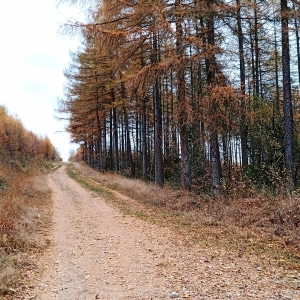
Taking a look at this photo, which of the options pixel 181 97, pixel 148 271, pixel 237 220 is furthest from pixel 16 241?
pixel 181 97

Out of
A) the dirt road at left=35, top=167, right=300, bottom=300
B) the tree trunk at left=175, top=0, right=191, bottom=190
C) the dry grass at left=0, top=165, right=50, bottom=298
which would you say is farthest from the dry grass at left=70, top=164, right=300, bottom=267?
the dry grass at left=0, top=165, right=50, bottom=298

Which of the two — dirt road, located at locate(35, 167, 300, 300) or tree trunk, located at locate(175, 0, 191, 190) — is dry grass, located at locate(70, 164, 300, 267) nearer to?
dirt road, located at locate(35, 167, 300, 300)

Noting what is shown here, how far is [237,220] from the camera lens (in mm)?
7848

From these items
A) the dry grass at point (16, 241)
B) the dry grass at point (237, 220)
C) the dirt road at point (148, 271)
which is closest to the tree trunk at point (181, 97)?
the dry grass at point (237, 220)

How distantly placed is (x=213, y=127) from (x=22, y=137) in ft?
92.0

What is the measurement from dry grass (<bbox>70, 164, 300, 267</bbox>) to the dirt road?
0.60 meters

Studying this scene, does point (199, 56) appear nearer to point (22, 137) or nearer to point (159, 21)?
point (159, 21)

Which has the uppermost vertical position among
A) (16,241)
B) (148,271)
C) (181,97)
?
(181,97)

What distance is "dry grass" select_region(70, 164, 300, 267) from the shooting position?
234 inches

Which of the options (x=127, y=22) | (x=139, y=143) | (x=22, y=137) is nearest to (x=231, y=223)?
(x=127, y=22)

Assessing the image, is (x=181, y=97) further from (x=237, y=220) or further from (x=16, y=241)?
(x=16, y=241)

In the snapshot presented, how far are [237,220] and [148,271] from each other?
12.7ft

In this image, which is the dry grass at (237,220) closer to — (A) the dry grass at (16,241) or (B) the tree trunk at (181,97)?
(B) the tree trunk at (181,97)

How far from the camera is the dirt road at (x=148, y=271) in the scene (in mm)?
3975
